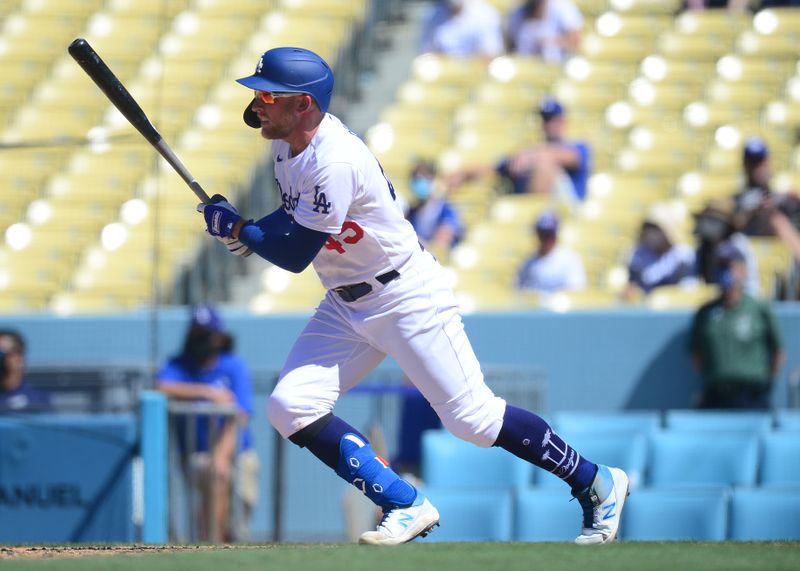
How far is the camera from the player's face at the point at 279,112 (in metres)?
5.02

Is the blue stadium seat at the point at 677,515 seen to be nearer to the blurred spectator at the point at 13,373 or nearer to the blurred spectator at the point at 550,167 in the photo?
the blurred spectator at the point at 13,373

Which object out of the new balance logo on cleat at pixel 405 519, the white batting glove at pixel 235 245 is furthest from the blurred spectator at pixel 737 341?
the white batting glove at pixel 235 245

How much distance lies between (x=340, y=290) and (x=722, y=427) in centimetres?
364

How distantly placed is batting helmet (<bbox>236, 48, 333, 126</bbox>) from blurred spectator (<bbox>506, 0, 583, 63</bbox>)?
6795 millimetres

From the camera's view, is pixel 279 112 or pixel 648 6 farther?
pixel 648 6

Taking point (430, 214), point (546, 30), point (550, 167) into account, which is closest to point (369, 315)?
point (430, 214)

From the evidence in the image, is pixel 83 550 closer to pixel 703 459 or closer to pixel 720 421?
pixel 703 459

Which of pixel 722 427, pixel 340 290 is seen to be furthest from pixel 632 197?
pixel 340 290

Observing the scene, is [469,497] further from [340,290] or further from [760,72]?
[760,72]

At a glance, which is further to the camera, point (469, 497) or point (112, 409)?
point (112, 409)

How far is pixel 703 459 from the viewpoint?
24.8ft

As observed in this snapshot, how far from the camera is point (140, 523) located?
7.95 metres

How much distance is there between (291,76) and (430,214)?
5.05 metres

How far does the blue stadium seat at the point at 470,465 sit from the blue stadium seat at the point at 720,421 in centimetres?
93
